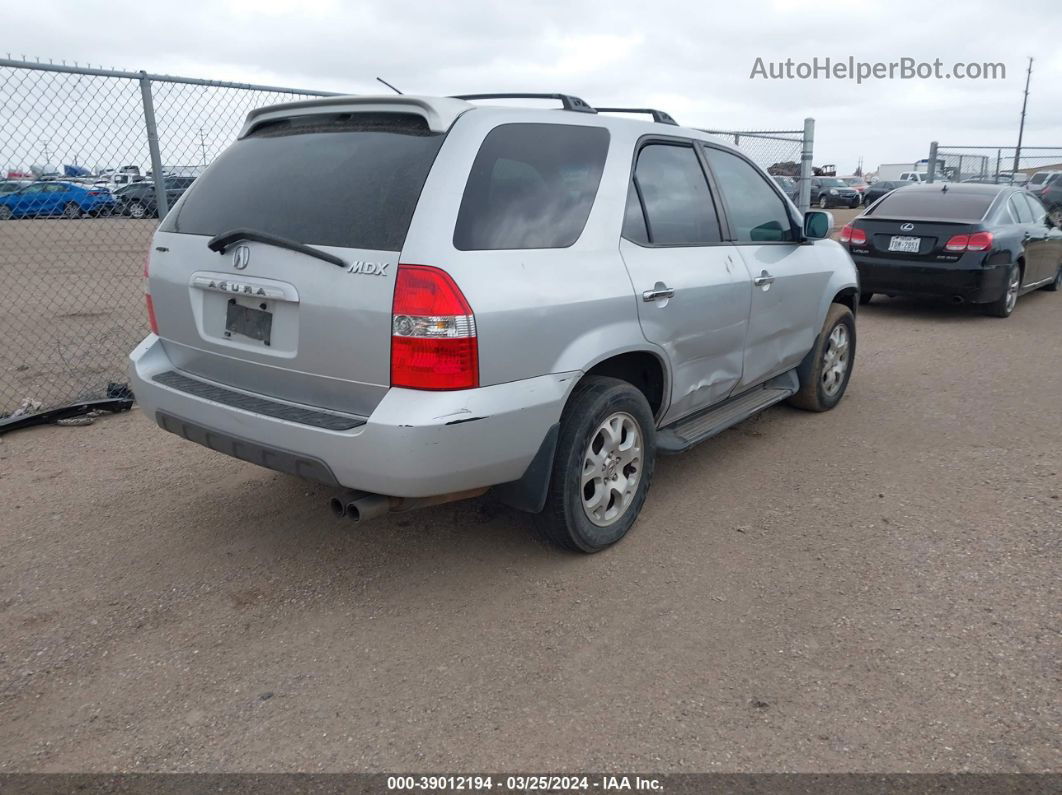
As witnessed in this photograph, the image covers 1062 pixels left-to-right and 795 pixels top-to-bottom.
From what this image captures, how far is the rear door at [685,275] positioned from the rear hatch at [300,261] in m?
1.10

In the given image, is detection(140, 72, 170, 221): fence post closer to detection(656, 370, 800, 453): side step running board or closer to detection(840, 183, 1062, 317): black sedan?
detection(656, 370, 800, 453): side step running board

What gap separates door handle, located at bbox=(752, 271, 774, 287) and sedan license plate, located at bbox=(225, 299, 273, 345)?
2591 mm

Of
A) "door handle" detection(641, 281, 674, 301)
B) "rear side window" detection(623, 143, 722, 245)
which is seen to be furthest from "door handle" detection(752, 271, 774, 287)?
"door handle" detection(641, 281, 674, 301)

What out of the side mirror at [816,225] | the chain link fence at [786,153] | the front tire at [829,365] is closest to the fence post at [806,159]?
the chain link fence at [786,153]

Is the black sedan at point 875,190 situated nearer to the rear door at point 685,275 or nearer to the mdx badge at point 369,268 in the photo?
the rear door at point 685,275

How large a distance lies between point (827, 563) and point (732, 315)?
1343 mm

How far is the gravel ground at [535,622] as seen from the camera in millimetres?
2531

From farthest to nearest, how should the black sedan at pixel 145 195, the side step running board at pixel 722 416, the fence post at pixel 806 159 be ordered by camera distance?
the fence post at pixel 806 159, the black sedan at pixel 145 195, the side step running board at pixel 722 416

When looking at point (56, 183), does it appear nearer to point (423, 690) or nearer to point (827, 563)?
point (423, 690)

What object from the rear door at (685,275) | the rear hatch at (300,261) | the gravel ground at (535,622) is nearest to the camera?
the gravel ground at (535,622)

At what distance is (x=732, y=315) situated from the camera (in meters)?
4.27

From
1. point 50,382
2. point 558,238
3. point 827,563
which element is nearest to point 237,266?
point 558,238

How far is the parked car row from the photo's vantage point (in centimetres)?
621

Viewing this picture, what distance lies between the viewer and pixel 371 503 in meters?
3.01
